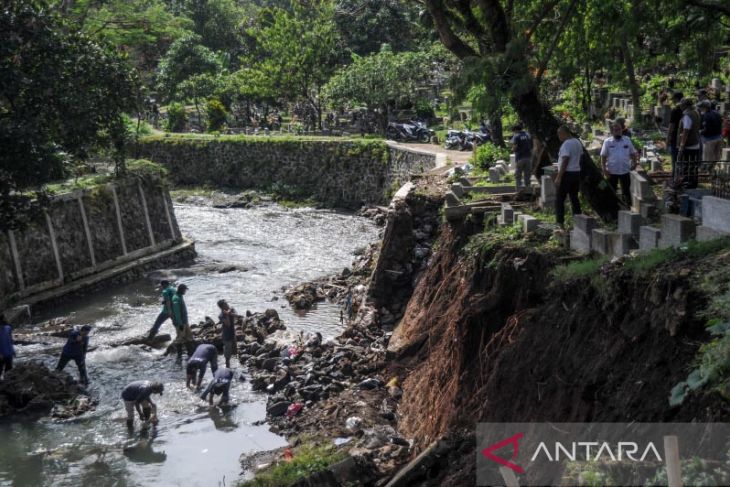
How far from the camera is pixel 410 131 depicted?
39438 millimetres

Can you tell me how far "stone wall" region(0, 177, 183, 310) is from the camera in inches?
934

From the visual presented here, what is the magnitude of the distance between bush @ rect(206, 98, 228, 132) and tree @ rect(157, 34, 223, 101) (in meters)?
3.63

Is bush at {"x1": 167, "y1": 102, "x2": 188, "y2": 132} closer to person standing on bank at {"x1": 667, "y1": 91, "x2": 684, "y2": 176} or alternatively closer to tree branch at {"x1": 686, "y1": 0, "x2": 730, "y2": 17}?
person standing on bank at {"x1": 667, "y1": 91, "x2": 684, "y2": 176}

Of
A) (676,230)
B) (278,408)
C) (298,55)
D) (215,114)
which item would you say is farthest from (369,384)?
(215,114)

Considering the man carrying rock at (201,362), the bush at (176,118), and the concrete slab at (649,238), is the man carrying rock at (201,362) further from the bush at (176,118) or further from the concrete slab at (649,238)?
the bush at (176,118)

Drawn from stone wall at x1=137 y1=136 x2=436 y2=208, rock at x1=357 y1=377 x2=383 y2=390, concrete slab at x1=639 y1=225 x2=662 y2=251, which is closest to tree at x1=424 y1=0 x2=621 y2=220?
concrete slab at x1=639 y1=225 x2=662 y2=251

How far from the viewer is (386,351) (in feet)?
55.1

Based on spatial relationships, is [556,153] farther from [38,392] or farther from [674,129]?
[38,392]

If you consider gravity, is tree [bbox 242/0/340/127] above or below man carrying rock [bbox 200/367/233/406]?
above

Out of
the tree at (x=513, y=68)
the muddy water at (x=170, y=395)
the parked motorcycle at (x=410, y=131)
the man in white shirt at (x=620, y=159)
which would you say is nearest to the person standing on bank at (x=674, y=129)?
the man in white shirt at (x=620, y=159)

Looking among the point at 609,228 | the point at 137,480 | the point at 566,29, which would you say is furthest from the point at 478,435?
the point at 566,29

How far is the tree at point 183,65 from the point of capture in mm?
52094

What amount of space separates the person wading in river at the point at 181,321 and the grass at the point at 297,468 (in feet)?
22.5

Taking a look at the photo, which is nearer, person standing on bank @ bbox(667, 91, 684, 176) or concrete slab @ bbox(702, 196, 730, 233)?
concrete slab @ bbox(702, 196, 730, 233)
